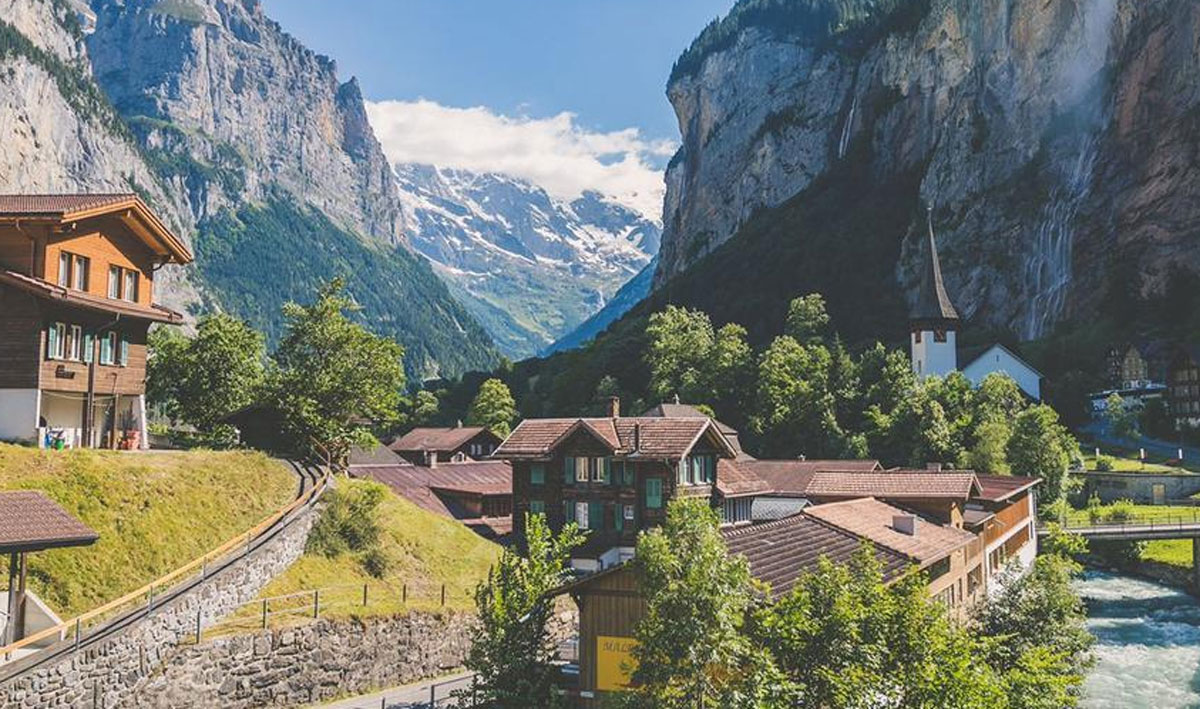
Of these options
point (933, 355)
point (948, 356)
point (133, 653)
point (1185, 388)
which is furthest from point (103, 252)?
point (1185, 388)

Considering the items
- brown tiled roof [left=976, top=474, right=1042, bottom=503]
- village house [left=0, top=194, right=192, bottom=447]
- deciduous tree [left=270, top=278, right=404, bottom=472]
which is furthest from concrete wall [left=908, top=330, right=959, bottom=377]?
village house [left=0, top=194, right=192, bottom=447]

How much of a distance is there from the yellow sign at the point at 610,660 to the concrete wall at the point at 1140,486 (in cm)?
7754

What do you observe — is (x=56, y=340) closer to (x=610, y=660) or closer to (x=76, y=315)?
(x=76, y=315)

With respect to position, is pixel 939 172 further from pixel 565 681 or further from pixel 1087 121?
pixel 565 681

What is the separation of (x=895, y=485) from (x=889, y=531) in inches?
543

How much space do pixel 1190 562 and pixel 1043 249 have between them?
7636 cm

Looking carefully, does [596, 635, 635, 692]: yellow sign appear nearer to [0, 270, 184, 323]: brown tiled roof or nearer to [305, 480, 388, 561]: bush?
[305, 480, 388, 561]: bush

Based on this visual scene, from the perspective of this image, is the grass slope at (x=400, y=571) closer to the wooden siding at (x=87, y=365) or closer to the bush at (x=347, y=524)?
the bush at (x=347, y=524)

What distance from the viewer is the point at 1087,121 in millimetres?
141625

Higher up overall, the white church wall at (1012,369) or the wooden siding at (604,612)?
the white church wall at (1012,369)

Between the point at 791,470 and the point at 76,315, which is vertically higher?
the point at 76,315

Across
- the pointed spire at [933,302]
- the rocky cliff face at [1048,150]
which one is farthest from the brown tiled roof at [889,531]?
the rocky cliff face at [1048,150]

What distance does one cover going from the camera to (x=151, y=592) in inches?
1107

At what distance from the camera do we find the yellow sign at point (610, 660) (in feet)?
92.1
